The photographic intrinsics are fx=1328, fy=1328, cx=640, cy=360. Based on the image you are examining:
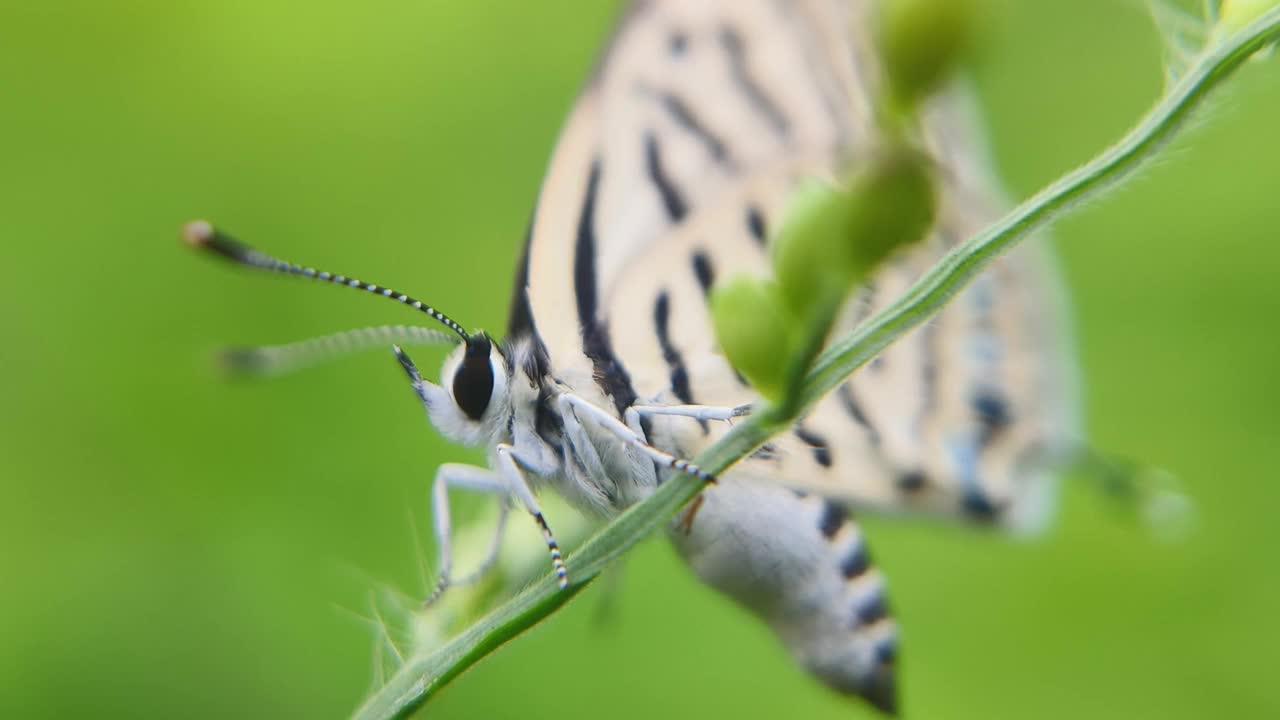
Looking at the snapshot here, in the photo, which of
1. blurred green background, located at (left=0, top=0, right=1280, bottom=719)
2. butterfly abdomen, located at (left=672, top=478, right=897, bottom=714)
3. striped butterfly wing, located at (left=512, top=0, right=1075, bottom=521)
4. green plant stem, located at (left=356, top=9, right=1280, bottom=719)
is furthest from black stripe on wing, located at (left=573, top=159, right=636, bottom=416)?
blurred green background, located at (left=0, top=0, right=1280, bottom=719)

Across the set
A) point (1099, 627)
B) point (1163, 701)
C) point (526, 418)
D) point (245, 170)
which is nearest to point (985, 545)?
point (1099, 627)

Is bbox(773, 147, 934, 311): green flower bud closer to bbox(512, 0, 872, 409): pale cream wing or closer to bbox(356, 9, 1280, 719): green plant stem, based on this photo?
bbox(356, 9, 1280, 719): green plant stem

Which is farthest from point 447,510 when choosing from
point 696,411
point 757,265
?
point 757,265

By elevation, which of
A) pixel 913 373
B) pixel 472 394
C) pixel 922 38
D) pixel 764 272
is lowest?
pixel 913 373

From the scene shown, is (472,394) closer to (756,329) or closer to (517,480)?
(517,480)

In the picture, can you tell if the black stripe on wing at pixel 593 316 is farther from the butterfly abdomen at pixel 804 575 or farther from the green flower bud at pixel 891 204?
the green flower bud at pixel 891 204

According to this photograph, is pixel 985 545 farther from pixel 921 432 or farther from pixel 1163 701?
pixel 921 432
